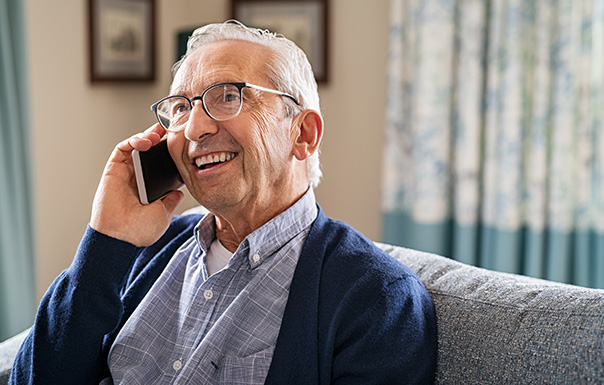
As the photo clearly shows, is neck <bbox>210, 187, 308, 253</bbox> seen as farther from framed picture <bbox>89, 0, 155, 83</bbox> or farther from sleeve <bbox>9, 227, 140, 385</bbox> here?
framed picture <bbox>89, 0, 155, 83</bbox>

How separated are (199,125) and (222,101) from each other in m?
0.07

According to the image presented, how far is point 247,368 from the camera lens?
4.24 ft

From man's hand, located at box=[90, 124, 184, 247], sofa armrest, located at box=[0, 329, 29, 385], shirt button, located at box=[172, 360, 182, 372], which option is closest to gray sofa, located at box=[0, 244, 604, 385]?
shirt button, located at box=[172, 360, 182, 372]

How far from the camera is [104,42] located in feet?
10.4

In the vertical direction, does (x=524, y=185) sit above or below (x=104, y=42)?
below

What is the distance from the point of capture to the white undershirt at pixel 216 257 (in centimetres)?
153

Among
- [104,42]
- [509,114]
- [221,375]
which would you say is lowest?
[221,375]

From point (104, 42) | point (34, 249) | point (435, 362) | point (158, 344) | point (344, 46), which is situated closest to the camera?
point (435, 362)

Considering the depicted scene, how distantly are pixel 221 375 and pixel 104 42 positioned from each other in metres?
2.29

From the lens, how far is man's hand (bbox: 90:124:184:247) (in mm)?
1443

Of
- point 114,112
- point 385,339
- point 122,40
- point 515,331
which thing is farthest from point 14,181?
point 515,331

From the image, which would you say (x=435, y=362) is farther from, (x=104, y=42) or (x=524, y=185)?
(x=104, y=42)

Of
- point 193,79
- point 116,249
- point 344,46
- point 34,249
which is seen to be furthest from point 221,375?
point 344,46

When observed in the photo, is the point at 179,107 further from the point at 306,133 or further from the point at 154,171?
the point at 306,133
